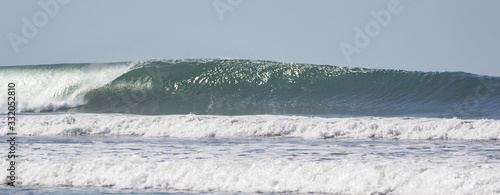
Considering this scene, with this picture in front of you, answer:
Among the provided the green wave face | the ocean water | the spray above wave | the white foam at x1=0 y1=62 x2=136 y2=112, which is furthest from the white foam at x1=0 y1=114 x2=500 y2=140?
the white foam at x1=0 y1=62 x2=136 y2=112

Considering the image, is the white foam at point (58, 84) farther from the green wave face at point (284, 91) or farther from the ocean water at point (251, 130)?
the green wave face at point (284, 91)

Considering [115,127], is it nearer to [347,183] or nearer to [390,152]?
[390,152]

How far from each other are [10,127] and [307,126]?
6.80 metres

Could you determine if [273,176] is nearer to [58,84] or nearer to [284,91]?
[284,91]

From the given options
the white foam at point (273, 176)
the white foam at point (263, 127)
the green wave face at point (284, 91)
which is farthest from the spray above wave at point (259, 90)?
the white foam at point (273, 176)

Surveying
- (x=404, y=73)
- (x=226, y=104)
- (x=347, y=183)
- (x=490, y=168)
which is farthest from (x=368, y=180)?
(x=404, y=73)

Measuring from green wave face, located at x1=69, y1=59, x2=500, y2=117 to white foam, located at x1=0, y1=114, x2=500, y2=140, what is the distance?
4.45m

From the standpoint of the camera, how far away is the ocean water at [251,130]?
6391 millimetres

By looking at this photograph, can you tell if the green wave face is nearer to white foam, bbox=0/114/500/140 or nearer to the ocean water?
the ocean water

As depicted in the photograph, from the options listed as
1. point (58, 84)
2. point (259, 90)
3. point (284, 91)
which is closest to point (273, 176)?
point (284, 91)

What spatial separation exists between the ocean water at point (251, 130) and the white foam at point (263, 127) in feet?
0.10

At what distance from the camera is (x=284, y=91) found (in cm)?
2047

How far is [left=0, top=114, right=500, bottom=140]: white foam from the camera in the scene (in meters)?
12.0

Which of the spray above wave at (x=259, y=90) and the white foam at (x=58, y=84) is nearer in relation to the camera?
the spray above wave at (x=259, y=90)
